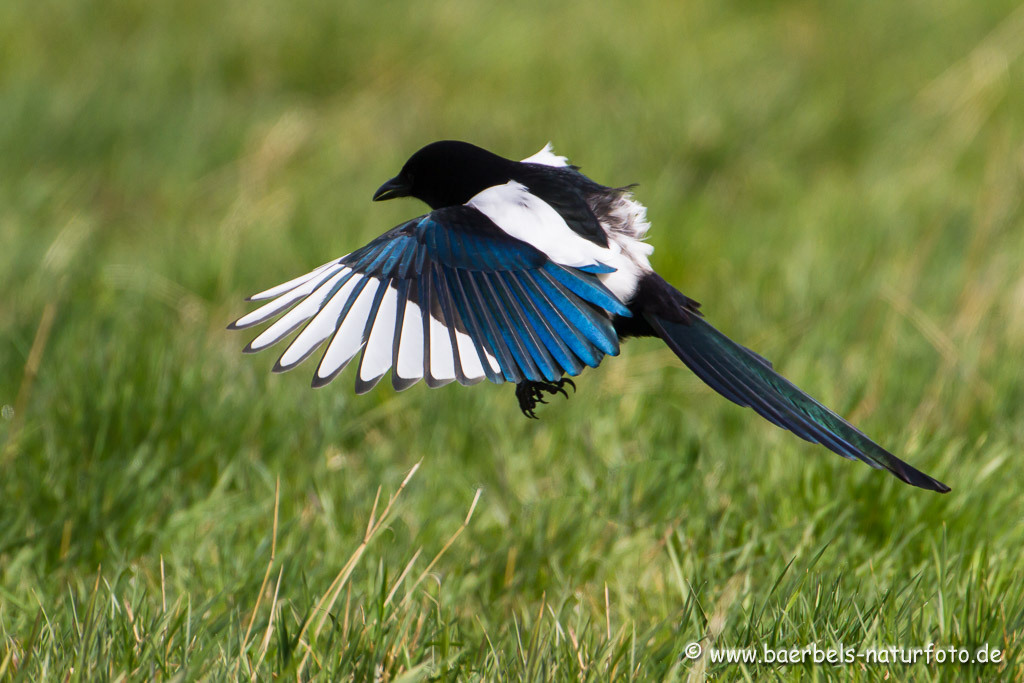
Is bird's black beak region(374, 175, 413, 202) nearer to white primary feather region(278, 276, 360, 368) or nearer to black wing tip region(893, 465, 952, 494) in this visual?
white primary feather region(278, 276, 360, 368)

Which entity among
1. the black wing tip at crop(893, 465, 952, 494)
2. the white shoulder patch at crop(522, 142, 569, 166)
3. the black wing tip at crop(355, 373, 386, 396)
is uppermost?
the white shoulder patch at crop(522, 142, 569, 166)

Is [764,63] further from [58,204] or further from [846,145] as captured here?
[58,204]

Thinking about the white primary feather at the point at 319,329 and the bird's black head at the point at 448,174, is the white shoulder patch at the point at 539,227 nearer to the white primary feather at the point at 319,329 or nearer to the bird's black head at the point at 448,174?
the bird's black head at the point at 448,174

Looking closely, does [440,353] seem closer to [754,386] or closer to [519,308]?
[519,308]

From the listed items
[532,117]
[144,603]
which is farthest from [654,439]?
[532,117]

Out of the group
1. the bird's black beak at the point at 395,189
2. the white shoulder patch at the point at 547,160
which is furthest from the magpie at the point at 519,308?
the bird's black beak at the point at 395,189

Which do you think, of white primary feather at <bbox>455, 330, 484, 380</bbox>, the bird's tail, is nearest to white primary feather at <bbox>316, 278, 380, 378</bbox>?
white primary feather at <bbox>455, 330, 484, 380</bbox>

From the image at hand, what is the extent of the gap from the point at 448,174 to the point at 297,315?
2.43 feet

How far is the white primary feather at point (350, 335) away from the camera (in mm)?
1604

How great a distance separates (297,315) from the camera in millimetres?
1760

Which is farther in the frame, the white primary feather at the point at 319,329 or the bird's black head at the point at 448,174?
the bird's black head at the point at 448,174

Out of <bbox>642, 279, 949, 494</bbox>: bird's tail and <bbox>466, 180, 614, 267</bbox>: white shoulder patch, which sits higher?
<bbox>466, 180, 614, 267</bbox>: white shoulder patch

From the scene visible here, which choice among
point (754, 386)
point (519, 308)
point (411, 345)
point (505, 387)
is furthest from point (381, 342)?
point (505, 387)

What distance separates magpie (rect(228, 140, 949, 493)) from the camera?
169cm
